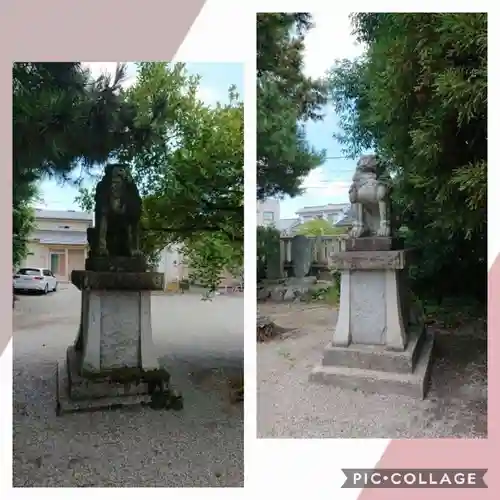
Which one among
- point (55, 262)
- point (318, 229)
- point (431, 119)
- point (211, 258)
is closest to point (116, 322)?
point (55, 262)

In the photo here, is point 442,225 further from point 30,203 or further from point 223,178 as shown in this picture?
point 30,203

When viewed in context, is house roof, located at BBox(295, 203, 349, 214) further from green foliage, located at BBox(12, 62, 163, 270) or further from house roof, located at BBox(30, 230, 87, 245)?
house roof, located at BBox(30, 230, 87, 245)

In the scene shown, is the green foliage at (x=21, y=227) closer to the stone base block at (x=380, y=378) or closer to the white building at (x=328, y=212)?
the white building at (x=328, y=212)

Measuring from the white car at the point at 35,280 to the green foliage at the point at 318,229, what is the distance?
1.03 metres

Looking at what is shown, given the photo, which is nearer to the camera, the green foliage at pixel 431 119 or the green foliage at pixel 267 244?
the green foliage at pixel 431 119

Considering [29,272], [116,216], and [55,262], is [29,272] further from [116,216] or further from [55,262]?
[116,216]

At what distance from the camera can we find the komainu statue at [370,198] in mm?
2018

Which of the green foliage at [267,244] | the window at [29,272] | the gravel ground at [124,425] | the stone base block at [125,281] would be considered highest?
the green foliage at [267,244]

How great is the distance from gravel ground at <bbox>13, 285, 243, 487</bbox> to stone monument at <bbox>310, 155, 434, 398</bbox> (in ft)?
1.38

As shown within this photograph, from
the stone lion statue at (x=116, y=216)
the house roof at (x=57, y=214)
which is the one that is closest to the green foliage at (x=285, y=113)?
the stone lion statue at (x=116, y=216)

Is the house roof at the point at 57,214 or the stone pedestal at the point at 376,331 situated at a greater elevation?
the house roof at the point at 57,214

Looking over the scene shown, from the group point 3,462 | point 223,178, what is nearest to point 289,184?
point 223,178

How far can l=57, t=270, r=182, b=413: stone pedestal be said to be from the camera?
207cm

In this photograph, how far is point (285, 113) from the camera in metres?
2.03
